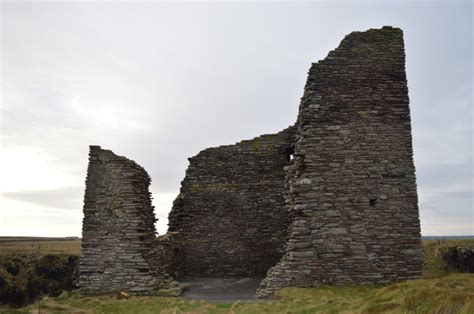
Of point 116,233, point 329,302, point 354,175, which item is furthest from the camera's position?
point 116,233

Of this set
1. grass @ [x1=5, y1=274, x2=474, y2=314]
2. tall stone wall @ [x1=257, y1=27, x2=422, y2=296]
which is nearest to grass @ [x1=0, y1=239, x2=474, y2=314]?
grass @ [x1=5, y1=274, x2=474, y2=314]

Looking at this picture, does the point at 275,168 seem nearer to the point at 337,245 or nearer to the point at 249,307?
the point at 337,245

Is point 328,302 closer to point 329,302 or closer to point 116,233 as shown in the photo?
point 329,302

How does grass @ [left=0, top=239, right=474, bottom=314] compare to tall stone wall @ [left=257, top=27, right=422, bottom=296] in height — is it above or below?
below

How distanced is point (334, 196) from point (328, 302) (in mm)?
3288

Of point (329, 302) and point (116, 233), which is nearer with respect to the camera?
point (329, 302)

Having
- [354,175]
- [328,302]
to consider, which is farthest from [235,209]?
[328,302]

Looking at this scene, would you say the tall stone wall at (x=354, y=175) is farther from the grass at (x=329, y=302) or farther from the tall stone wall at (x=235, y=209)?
the tall stone wall at (x=235, y=209)

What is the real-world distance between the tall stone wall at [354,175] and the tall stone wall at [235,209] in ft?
12.9

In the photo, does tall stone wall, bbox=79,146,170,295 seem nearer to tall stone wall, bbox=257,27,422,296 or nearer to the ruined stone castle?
the ruined stone castle

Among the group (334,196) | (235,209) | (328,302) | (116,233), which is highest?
(334,196)

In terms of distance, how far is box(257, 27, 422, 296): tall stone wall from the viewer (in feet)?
37.2

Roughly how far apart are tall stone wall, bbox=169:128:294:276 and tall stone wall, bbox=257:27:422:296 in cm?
394

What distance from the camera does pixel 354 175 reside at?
11.8 meters
